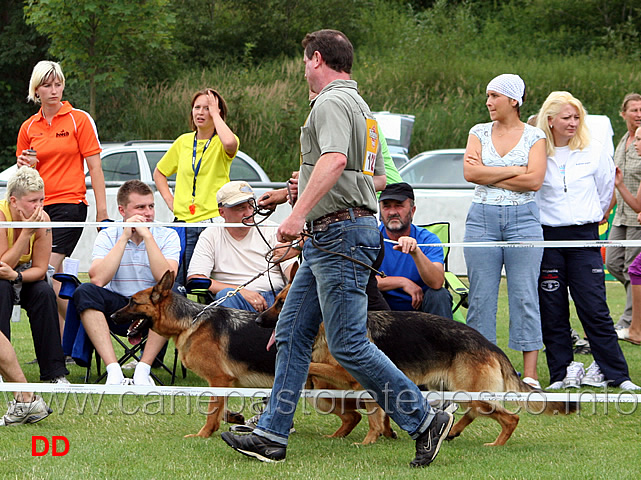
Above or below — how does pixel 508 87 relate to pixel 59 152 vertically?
above

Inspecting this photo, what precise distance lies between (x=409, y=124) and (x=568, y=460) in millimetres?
14254

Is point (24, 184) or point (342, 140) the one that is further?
point (24, 184)

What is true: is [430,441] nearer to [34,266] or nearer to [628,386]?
[628,386]

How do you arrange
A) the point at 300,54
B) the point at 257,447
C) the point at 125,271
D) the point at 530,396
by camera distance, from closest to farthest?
the point at 257,447
the point at 530,396
the point at 125,271
the point at 300,54

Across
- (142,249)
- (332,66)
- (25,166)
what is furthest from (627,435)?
(25,166)

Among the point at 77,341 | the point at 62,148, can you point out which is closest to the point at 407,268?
the point at 77,341

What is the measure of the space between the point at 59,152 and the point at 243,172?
24.3 feet

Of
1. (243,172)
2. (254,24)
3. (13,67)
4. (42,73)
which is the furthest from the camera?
(254,24)

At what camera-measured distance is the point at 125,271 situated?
5832 millimetres

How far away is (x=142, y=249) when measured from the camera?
588 cm

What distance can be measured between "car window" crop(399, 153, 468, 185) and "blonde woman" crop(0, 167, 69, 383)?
9.28 m

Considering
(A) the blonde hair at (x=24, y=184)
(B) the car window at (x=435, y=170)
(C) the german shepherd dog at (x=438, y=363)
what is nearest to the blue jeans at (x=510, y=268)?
(C) the german shepherd dog at (x=438, y=363)

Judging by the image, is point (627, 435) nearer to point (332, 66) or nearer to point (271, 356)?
point (271, 356)

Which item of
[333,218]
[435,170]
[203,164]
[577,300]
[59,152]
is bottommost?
[435,170]
